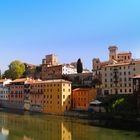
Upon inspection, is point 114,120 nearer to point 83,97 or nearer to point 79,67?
point 83,97

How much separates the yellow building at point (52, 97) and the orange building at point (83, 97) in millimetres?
1832

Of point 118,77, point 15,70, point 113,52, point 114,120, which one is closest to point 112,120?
point 114,120

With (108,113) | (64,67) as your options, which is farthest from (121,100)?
(64,67)

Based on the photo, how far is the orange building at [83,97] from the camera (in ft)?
195

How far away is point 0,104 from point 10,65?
17867 millimetres

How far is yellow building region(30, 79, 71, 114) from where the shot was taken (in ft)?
202

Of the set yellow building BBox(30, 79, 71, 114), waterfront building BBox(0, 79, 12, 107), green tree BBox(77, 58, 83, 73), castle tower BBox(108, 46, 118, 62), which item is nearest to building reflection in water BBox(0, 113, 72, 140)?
yellow building BBox(30, 79, 71, 114)

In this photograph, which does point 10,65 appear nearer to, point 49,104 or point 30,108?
point 30,108

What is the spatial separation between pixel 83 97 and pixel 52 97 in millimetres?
7994

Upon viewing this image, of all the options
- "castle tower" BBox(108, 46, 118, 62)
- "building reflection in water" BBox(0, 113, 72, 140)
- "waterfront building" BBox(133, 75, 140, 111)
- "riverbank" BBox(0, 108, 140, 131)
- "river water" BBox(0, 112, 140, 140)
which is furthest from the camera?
"castle tower" BBox(108, 46, 118, 62)

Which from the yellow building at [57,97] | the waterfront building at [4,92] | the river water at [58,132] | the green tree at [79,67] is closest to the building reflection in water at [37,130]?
the river water at [58,132]

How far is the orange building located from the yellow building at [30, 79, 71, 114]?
1.83m

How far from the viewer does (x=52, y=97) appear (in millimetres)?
64000

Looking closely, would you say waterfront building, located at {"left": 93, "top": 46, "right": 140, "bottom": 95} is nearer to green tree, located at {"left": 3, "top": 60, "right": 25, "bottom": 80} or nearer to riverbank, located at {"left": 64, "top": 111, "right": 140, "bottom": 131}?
riverbank, located at {"left": 64, "top": 111, "right": 140, "bottom": 131}
